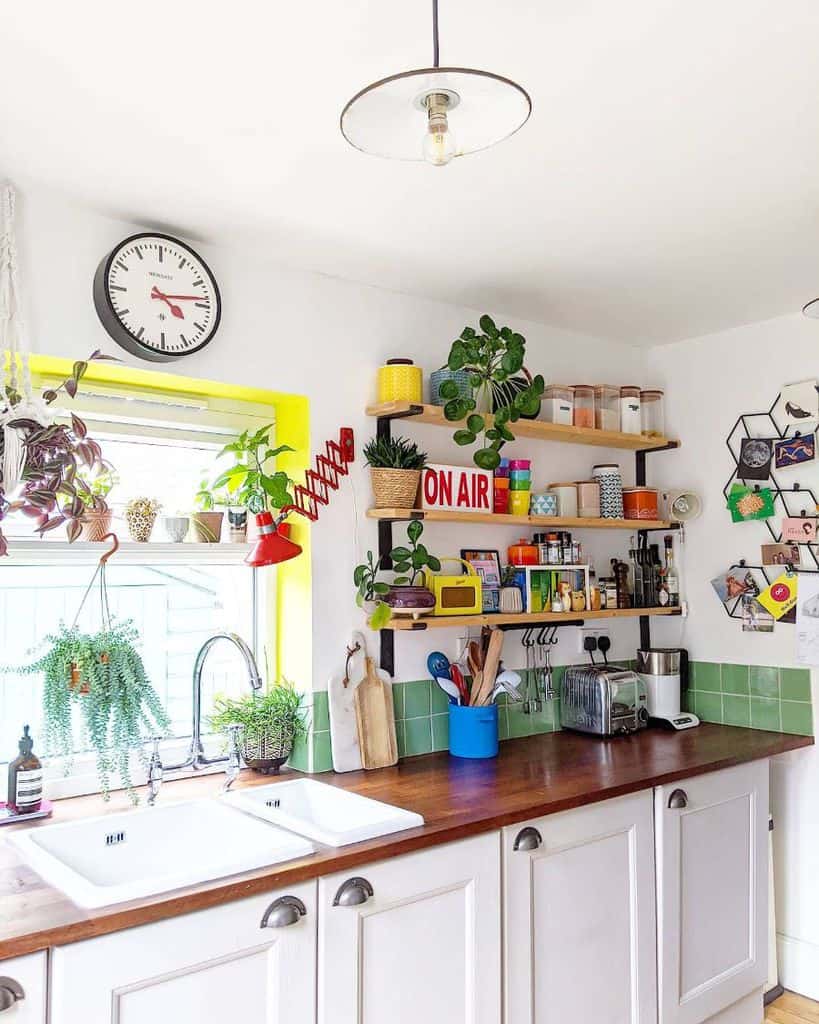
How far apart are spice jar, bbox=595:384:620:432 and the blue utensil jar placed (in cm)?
117

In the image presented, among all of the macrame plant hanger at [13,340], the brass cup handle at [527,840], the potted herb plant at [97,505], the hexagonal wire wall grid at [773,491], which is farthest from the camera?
the hexagonal wire wall grid at [773,491]

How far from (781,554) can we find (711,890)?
3.92 feet

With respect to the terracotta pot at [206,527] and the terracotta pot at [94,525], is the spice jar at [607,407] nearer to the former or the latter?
the terracotta pot at [206,527]

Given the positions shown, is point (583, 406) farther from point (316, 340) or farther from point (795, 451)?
point (316, 340)

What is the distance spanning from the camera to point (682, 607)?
3494 mm

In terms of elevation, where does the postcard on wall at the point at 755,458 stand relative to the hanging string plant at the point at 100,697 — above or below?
above

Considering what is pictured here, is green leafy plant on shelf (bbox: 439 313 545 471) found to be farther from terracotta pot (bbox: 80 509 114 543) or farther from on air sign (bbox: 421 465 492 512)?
terracotta pot (bbox: 80 509 114 543)

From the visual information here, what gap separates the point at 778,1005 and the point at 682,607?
1.41m

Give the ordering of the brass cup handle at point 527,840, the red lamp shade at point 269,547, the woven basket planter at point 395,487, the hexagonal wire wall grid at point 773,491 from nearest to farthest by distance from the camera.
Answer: the brass cup handle at point 527,840 → the red lamp shade at point 269,547 → the woven basket planter at point 395,487 → the hexagonal wire wall grid at point 773,491

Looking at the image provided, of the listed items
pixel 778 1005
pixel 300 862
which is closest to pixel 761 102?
pixel 300 862

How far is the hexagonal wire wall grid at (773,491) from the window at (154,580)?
1792mm

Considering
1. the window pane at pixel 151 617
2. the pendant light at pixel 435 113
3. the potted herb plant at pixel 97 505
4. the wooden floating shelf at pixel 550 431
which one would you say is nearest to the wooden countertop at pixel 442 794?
the window pane at pixel 151 617

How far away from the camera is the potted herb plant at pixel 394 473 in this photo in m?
2.70

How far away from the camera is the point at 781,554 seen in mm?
3188
